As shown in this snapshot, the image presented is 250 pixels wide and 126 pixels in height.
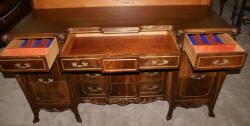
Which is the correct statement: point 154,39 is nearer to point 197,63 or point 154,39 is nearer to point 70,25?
point 197,63


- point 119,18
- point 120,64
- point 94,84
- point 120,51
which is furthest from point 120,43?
point 94,84

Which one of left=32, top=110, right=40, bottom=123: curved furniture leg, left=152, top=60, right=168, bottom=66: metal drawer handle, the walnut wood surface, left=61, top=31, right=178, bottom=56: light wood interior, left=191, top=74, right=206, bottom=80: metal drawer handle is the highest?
the walnut wood surface

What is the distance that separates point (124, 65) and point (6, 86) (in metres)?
2.28

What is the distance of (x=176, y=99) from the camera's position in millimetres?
2328

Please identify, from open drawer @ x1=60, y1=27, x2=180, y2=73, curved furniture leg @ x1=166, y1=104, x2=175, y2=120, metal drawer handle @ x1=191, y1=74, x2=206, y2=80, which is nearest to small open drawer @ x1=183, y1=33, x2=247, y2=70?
open drawer @ x1=60, y1=27, x2=180, y2=73

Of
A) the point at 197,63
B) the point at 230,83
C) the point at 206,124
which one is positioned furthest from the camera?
the point at 230,83

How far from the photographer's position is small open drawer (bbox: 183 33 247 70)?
1.67m

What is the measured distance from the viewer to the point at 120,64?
5.65 ft

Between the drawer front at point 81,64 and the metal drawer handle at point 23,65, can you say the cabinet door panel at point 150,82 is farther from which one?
the metal drawer handle at point 23,65

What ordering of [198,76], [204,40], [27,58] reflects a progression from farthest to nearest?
[198,76] → [204,40] → [27,58]

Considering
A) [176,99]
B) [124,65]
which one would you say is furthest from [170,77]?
[124,65]

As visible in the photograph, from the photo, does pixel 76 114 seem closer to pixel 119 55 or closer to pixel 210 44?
pixel 119 55

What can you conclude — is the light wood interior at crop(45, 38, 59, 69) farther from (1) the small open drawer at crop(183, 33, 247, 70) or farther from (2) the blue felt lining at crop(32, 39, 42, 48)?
(1) the small open drawer at crop(183, 33, 247, 70)

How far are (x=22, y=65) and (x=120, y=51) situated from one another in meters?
0.87
